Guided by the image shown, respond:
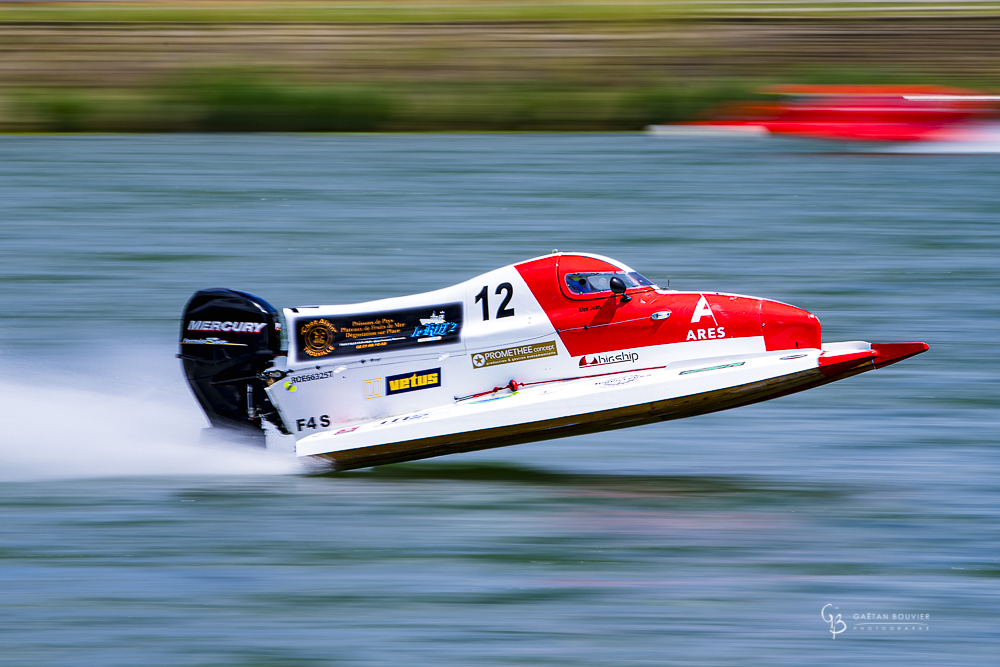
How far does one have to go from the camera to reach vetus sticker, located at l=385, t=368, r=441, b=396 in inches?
309

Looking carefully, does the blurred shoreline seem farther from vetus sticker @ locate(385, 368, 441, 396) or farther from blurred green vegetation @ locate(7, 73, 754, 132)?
vetus sticker @ locate(385, 368, 441, 396)

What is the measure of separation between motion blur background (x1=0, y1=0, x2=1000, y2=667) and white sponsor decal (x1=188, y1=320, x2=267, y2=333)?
0.97 m

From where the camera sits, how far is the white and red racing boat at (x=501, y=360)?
736cm

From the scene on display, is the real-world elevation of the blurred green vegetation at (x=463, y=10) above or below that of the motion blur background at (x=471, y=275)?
above

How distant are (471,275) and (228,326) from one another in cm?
695

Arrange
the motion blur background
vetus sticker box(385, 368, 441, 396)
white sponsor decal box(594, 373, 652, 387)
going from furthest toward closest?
vetus sticker box(385, 368, 441, 396)
white sponsor decal box(594, 373, 652, 387)
the motion blur background

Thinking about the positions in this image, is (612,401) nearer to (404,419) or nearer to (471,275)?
(404,419)

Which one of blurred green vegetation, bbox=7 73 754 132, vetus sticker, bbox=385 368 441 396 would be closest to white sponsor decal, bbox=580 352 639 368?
vetus sticker, bbox=385 368 441 396

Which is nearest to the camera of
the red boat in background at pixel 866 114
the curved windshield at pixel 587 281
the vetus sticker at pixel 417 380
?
the curved windshield at pixel 587 281

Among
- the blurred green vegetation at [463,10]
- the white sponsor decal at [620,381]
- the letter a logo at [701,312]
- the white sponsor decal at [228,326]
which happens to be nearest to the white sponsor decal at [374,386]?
the white sponsor decal at [228,326]

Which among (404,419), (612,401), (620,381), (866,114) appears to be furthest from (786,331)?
(866,114)

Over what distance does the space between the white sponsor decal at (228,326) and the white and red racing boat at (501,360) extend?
10mm
